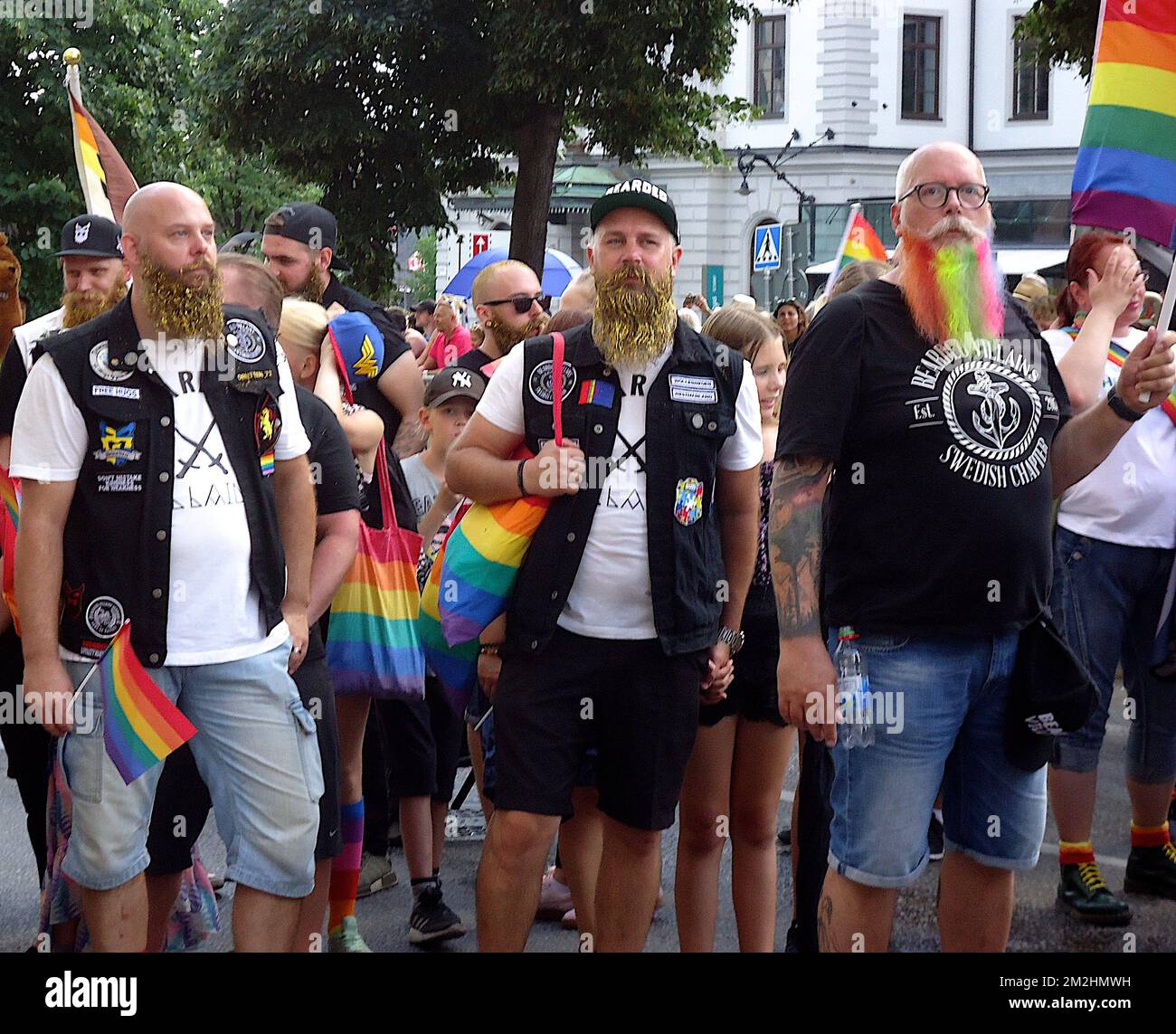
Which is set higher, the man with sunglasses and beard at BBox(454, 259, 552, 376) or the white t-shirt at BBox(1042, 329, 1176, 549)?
the man with sunglasses and beard at BBox(454, 259, 552, 376)

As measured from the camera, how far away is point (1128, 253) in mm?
4188

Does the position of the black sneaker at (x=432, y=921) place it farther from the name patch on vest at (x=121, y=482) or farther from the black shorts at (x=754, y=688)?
the name patch on vest at (x=121, y=482)

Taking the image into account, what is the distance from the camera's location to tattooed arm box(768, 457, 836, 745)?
3.63 meters

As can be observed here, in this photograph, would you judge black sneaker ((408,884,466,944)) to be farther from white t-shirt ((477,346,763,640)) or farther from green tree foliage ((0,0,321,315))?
green tree foliage ((0,0,321,315))

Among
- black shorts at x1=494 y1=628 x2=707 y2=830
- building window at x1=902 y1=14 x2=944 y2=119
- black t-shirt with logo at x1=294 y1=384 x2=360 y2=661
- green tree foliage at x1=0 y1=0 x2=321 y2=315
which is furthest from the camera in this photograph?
building window at x1=902 y1=14 x2=944 y2=119

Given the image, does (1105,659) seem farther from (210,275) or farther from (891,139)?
(891,139)

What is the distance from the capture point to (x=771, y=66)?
137 ft

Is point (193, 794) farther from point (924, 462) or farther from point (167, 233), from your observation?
point (924, 462)

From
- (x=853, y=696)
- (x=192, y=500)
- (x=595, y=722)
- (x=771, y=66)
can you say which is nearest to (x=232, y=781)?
(x=192, y=500)

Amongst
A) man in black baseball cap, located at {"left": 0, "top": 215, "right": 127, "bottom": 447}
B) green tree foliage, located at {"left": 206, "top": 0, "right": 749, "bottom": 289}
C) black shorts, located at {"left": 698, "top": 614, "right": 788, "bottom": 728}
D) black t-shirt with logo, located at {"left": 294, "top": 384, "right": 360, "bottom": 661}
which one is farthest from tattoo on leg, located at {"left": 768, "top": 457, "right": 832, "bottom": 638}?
green tree foliage, located at {"left": 206, "top": 0, "right": 749, "bottom": 289}

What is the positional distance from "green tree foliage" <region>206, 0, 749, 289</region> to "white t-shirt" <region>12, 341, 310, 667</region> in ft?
47.9
